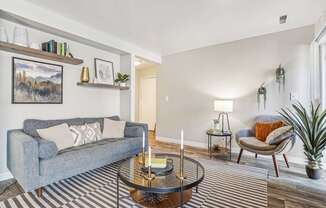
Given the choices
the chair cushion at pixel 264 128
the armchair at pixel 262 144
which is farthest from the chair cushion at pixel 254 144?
Answer: the chair cushion at pixel 264 128

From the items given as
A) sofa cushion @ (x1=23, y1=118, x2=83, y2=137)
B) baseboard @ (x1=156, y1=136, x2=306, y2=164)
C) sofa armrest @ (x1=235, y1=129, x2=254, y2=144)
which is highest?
sofa cushion @ (x1=23, y1=118, x2=83, y2=137)

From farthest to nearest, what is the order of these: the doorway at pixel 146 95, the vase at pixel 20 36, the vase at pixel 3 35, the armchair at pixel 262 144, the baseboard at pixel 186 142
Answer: the doorway at pixel 146 95
the baseboard at pixel 186 142
the armchair at pixel 262 144
the vase at pixel 20 36
the vase at pixel 3 35

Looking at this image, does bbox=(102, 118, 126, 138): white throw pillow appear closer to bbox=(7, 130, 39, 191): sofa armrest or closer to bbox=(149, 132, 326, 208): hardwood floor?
bbox=(7, 130, 39, 191): sofa armrest

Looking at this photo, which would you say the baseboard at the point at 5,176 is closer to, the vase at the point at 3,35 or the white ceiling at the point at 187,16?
the vase at the point at 3,35

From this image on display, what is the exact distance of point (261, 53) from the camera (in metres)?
3.48

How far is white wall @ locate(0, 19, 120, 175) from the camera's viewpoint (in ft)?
7.79

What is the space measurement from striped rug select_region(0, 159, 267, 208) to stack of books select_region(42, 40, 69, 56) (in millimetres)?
1875

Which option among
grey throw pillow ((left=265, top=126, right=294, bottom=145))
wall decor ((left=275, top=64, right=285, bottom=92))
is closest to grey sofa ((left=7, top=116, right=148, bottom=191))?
grey throw pillow ((left=265, top=126, right=294, bottom=145))

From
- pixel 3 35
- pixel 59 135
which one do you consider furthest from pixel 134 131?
pixel 3 35

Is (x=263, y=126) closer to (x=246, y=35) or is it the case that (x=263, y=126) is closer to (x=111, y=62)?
(x=246, y=35)

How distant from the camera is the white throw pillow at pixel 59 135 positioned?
233cm

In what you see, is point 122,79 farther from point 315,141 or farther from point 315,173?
point 315,173

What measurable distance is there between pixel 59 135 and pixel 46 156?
1.57ft

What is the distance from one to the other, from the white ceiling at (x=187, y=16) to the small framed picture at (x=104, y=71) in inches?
25.3
